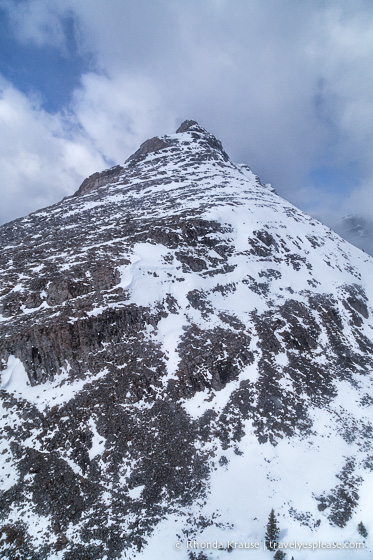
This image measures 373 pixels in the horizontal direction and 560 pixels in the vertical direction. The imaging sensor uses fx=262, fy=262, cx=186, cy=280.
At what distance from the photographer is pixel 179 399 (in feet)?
81.9

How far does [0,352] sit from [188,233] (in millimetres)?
30556

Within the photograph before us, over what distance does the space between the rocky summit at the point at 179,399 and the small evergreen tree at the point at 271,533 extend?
0.80 ft

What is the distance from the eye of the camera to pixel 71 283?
31172 mm

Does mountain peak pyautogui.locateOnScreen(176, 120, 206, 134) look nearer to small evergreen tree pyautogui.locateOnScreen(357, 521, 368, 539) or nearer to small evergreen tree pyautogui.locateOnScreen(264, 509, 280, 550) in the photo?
small evergreen tree pyautogui.locateOnScreen(264, 509, 280, 550)

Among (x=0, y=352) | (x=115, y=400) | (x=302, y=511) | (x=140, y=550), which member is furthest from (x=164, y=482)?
(x=0, y=352)

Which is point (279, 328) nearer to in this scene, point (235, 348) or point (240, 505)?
point (235, 348)

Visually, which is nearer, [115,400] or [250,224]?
[115,400]

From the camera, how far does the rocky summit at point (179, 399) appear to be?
56.3 ft

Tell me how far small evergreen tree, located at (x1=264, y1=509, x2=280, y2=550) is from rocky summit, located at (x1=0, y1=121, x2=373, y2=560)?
242 millimetres

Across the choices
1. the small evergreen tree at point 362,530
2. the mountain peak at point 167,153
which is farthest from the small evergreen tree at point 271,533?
the mountain peak at point 167,153

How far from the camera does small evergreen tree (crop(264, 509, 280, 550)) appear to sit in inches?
654

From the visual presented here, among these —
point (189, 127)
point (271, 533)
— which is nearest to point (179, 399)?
point (271, 533)

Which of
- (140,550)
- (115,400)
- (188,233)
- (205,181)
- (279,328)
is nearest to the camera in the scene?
(140,550)

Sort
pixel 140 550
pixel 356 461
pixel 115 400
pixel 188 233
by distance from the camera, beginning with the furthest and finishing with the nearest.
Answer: pixel 188 233, pixel 115 400, pixel 356 461, pixel 140 550
